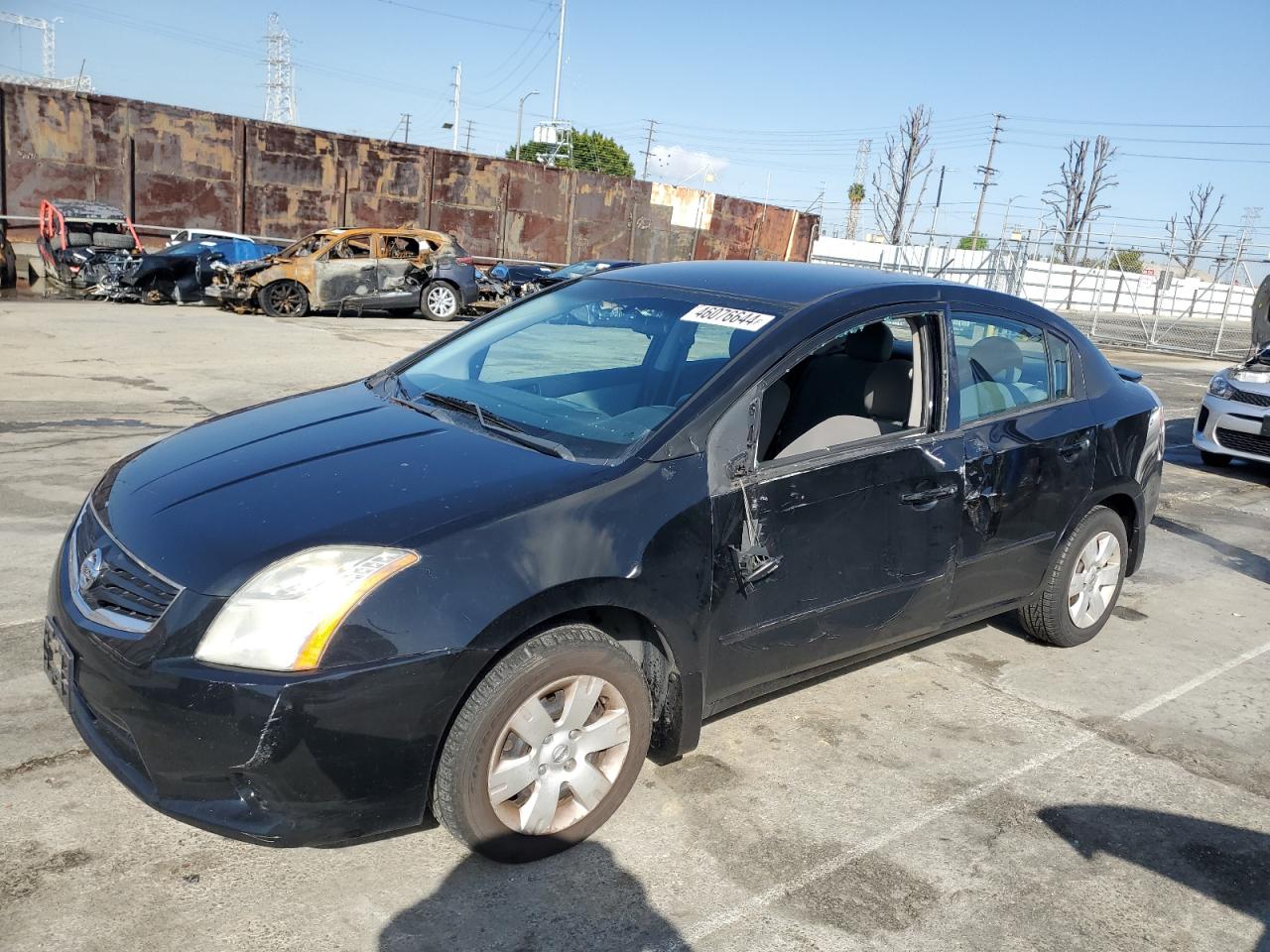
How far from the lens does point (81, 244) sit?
18.4 metres

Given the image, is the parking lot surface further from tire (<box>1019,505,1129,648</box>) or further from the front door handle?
the front door handle

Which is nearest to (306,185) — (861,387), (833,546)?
(861,387)

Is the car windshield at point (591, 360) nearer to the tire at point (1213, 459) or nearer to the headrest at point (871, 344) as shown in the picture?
the headrest at point (871, 344)

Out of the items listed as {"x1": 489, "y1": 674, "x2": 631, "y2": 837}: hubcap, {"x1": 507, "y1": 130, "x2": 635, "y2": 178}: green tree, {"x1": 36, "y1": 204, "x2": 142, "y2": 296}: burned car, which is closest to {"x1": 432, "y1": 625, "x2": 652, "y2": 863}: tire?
{"x1": 489, "y1": 674, "x2": 631, "y2": 837}: hubcap

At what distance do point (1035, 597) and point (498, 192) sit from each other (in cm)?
2341

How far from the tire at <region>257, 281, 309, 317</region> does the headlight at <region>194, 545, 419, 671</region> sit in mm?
15615

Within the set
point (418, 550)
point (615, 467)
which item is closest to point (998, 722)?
point (615, 467)

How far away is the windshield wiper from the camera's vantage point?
317cm

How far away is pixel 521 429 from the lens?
337 centimetres

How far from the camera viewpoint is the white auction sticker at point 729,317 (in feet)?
11.6

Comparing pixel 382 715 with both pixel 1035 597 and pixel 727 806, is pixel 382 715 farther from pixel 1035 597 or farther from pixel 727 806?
pixel 1035 597

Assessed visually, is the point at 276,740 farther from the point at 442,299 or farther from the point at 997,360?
the point at 442,299

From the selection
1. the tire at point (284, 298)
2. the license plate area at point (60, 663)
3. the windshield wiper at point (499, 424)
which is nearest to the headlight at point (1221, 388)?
the windshield wiper at point (499, 424)

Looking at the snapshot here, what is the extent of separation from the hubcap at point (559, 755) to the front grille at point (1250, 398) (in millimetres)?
8509
